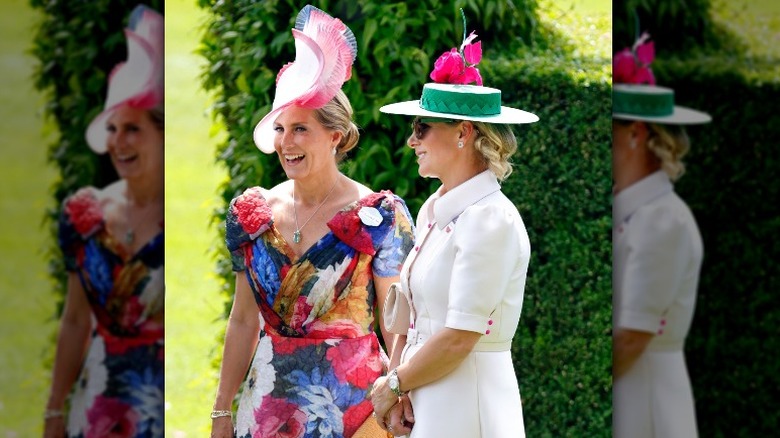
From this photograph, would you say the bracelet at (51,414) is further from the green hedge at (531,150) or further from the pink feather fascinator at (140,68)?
the green hedge at (531,150)

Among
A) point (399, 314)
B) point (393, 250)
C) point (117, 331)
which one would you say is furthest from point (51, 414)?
point (393, 250)

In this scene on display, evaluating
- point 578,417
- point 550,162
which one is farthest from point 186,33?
point 578,417

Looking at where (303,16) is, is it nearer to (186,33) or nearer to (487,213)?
(487,213)

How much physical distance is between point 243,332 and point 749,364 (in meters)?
2.04

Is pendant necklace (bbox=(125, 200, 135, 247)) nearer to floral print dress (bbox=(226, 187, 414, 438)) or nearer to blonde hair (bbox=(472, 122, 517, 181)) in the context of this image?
blonde hair (bbox=(472, 122, 517, 181))

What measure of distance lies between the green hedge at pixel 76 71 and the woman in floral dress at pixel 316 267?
1.16 metres

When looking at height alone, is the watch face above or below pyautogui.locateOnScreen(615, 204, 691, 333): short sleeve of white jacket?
below

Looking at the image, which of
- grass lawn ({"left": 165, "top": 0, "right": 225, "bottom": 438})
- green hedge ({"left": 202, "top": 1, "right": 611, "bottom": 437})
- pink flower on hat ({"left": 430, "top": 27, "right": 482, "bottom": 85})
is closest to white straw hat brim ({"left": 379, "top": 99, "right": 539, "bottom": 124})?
pink flower on hat ({"left": 430, "top": 27, "right": 482, "bottom": 85})

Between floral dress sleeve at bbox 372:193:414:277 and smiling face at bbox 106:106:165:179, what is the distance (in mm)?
1279

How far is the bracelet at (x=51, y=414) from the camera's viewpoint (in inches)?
106

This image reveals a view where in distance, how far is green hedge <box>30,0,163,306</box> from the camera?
2416 mm

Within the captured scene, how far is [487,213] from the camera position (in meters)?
3.10

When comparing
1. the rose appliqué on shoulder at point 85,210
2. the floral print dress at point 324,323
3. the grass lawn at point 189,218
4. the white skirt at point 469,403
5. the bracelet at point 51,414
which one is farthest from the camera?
the grass lawn at point 189,218

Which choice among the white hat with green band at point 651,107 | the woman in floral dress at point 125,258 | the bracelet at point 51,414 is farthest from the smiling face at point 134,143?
the white hat with green band at point 651,107
